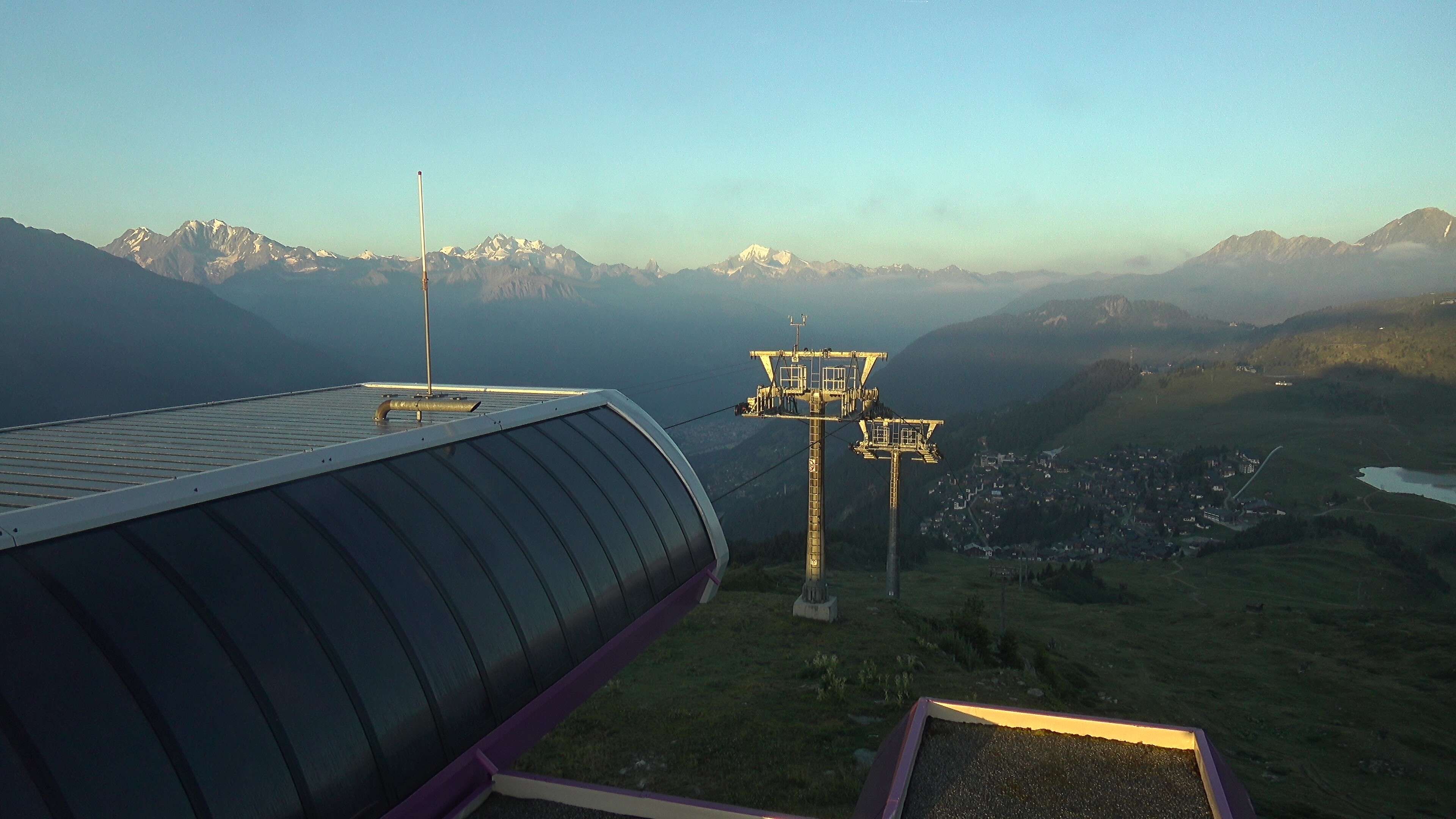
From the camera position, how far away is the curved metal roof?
8039 mm

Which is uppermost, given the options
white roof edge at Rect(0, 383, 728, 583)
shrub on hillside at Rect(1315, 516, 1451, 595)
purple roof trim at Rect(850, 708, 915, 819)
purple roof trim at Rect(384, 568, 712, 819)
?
white roof edge at Rect(0, 383, 728, 583)

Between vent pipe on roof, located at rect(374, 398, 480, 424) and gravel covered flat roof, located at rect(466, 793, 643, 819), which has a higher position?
vent pipe on roof, located at rect(374, 398, 480, 424)

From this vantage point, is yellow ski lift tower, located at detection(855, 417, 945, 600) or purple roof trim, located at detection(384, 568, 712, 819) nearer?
purple roof trim, located at detection(384, 568, 712, 819)

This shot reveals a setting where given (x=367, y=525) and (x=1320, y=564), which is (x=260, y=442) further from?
(x=1320, y=564)

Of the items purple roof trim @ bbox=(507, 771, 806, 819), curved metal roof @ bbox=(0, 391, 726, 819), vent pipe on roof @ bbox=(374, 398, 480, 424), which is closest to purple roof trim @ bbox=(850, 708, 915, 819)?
purple roof trim @ bbox=(507, 771, 806, 819)

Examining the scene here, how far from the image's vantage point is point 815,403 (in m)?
44.7

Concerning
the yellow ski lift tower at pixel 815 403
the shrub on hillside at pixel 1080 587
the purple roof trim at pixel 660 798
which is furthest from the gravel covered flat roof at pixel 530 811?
the shrub on hillside at pixel 1080 587

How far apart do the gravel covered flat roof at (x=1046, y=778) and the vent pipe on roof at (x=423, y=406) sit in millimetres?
11506

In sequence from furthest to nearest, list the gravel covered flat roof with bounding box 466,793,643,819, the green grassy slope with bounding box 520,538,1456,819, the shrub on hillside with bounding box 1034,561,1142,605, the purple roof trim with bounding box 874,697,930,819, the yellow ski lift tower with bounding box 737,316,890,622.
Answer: the shrub on hillside with bounding box 1034,561,1142,605 < the yellow ski lift tower with bounding box 737,316,890,622 < the green grassy slope with bounding box 520,538,1456,819 < the purple roof trim with bounding box 874,697,930,819 < the gravel covered flat roof with bounding box 466,793,643,819

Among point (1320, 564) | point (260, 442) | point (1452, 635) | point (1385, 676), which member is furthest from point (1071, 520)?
point (260, 442)

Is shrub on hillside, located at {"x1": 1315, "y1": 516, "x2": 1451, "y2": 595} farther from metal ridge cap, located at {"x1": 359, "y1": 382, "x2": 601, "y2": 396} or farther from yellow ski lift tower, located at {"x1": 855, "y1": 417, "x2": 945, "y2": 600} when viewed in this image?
metal ridge cap, located at {"x1": 359, "y1": 382, "x2": 601, "y2": 396}

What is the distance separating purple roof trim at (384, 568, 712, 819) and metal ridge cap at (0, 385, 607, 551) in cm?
489

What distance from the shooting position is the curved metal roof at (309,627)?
8039 millimetres

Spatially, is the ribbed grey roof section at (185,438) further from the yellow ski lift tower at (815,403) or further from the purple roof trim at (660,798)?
the yellow ski lift tower at (815,403)
